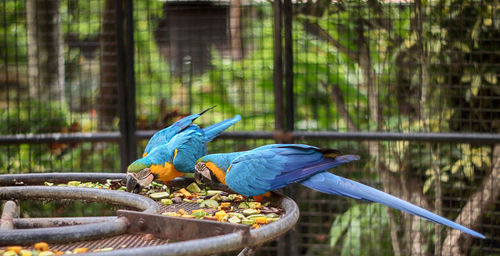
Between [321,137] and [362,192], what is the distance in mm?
1564

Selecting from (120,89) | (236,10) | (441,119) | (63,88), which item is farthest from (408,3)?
(63,88)

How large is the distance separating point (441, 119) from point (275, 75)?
1.09 m

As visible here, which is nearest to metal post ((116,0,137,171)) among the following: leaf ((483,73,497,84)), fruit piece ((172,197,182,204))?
fruit piece ((172,197,182,204))

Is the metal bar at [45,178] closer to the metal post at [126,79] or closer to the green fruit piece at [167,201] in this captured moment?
the green fruit piece at [167,201]

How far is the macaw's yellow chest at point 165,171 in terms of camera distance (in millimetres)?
2209

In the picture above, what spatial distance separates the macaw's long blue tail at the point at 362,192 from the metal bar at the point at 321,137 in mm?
1419

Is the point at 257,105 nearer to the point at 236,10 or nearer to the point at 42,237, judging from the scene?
the point at 236,10

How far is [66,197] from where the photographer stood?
1.90 meters

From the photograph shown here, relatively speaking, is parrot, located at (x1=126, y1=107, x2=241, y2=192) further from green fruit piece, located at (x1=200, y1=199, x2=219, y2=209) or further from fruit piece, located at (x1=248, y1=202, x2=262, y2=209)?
fruit piece, located at (x1=248, y1=202, x2=262, y2=209)

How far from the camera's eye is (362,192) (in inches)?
76.7

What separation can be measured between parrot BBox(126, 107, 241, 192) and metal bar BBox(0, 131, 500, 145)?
35.7 inches

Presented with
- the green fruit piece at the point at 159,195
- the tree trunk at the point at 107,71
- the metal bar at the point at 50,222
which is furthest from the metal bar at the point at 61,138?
the metal bar at the point at 50,222

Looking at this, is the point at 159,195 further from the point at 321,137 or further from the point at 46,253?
the point at 321,137

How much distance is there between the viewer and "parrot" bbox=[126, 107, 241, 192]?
2135 mm
